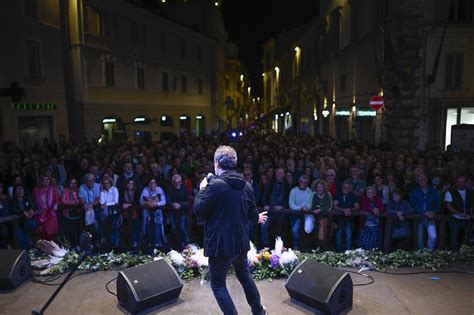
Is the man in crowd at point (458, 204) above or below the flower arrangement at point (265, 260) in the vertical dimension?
above

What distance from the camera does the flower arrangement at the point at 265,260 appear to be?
19.5 ft

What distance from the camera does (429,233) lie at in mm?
6988

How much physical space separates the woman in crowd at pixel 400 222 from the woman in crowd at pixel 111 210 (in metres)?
5.11

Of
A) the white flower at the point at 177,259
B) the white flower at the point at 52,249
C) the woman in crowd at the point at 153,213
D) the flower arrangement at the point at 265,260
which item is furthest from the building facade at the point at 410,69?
the white flower at the point at 52,249

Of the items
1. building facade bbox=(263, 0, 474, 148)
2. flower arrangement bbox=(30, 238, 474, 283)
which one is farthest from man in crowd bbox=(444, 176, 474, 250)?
building facade bbox=(263, 0, 474, 148)

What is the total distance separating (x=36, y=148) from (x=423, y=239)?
13650 millimetres

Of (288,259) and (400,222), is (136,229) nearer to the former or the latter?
(288,259)

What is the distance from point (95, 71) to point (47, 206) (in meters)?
16.9

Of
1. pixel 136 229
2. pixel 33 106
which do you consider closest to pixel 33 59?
pixel 33 106

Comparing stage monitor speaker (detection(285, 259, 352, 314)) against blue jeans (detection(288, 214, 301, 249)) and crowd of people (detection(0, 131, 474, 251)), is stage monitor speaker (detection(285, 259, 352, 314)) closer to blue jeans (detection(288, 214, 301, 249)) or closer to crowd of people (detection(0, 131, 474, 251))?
crowd of people (detection(0, 131, 474, 251))

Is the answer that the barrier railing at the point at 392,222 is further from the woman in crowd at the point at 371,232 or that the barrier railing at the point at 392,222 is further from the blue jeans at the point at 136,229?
the blue jeans at the point at 136,229

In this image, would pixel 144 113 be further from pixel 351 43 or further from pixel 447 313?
pixel 447 313

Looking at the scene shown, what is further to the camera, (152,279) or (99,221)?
(99,221)

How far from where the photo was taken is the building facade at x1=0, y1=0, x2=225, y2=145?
731 inches
